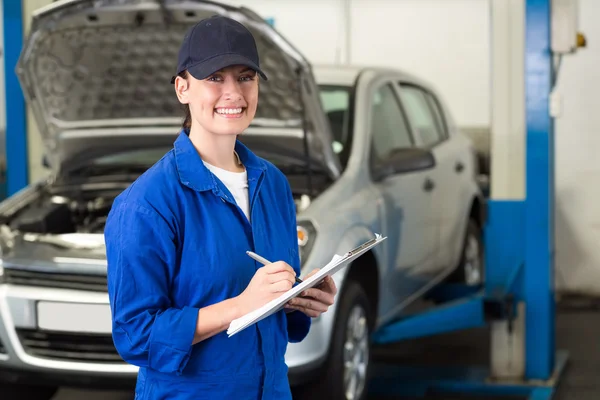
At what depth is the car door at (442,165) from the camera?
542 centimetres

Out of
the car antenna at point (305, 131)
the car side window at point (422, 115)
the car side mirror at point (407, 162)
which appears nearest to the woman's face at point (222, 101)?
the car antenna at point (305, 131)

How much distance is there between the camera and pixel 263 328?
1.93 meters

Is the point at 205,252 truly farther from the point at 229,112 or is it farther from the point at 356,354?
the point at 356,354

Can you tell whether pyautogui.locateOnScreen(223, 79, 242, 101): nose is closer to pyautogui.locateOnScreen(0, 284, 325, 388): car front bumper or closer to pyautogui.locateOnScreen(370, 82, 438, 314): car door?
pyautogui.locateOnScreen(0, 284, 325, 388): car front bumper

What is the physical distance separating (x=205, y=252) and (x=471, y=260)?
15.0ft

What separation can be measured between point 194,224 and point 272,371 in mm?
336

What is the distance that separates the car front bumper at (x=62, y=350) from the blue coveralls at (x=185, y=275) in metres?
1.86

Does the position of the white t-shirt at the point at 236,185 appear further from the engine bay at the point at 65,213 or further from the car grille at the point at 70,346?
the engine bay at the point at 65,213

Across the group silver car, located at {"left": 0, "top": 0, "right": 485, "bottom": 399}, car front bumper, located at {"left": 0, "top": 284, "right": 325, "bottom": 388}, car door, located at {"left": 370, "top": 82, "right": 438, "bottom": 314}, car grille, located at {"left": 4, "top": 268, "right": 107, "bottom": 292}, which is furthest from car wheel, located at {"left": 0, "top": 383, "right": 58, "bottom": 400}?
car door, located at {"left": 370, "top": 82, "right": 438, "bottom": 314}

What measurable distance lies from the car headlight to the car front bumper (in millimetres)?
266

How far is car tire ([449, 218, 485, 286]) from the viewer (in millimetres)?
6051

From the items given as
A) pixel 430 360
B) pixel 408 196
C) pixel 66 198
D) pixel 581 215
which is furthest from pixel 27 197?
pixel 581 215

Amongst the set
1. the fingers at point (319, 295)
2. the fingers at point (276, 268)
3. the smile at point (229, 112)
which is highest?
the smile at point (229, 112)

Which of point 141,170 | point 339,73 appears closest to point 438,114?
point 339,73
